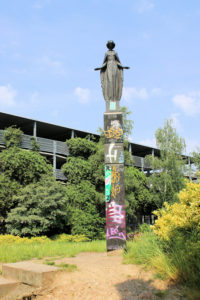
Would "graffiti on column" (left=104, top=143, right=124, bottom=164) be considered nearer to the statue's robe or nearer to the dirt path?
the statue's robe

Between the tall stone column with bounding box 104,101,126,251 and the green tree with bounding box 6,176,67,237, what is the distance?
8366 mm

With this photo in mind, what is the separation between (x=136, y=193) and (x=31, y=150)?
29.6ft

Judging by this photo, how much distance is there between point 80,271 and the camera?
5363mm

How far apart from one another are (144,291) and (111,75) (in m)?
6.76

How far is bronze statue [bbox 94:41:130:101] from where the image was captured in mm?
9281

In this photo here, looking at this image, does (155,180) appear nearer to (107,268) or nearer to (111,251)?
(111,251)

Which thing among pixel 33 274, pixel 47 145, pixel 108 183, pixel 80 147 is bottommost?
pixel 33 274

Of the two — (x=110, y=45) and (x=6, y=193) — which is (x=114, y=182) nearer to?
(x=110, y=45)

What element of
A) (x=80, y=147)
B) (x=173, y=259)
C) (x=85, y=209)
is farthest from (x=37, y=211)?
(x=173, y=259)

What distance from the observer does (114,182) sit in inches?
325

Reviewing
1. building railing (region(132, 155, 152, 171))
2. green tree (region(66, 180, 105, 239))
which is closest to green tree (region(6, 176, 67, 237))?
green tree (region(66, 180, 105, 239))

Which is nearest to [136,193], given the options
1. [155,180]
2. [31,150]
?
[155,180]

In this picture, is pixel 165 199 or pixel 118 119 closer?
pixel 118 119

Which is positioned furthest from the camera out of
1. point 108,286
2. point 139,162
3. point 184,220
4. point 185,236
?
point 139,162
